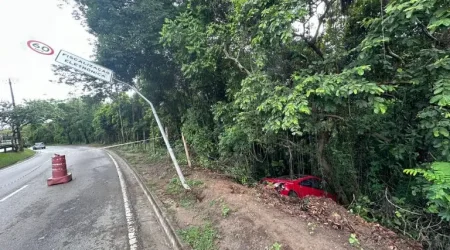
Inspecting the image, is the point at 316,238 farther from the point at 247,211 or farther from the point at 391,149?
the point at 391,149

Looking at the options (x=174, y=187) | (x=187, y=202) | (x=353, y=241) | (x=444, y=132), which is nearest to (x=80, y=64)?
(x=174, y=187)

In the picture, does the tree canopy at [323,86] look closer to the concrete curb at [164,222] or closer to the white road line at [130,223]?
the concrete curb at [164,222]

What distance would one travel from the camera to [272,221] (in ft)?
12.4

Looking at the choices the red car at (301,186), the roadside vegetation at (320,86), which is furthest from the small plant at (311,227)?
the red car at (301,186)

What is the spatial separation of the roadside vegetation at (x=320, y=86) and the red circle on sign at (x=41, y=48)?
3.18m

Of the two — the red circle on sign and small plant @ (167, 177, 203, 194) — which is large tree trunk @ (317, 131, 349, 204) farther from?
the red circle on sign

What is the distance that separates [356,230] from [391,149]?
2736mm

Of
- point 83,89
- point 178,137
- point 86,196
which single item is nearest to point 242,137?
point 86,196

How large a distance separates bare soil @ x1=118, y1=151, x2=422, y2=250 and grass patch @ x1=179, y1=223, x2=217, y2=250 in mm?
102

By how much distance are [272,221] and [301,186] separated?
3.31 meters

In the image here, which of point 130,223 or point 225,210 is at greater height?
point 225,210

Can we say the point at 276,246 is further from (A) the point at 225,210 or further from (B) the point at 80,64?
(B) the point at 80,64

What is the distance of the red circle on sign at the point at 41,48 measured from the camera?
17.4ft

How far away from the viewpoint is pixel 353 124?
602 cm
